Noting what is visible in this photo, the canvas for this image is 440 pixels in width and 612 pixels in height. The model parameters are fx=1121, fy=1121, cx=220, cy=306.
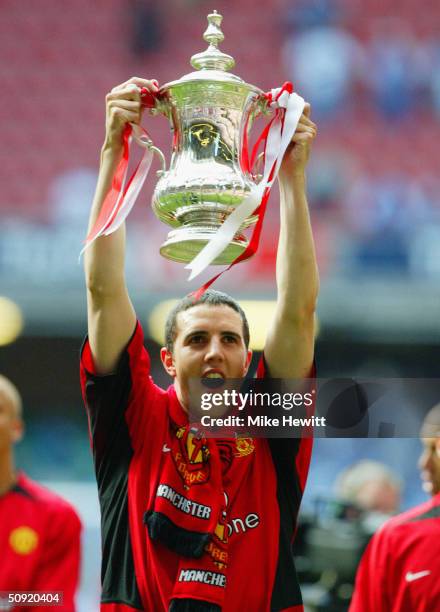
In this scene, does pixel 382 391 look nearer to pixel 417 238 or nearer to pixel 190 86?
pixel 190 86

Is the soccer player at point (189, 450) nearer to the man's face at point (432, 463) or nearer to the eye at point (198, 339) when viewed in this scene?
the eye at point (198, 339)

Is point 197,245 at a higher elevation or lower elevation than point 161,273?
lower

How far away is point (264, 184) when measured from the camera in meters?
2.40

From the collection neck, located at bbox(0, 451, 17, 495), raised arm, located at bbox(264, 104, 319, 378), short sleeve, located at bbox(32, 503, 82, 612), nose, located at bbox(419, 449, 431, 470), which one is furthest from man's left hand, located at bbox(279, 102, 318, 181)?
neck, located at bbox(0, 451, 17, 495)

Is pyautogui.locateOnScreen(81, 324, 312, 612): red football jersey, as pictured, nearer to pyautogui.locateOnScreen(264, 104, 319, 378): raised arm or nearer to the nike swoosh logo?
pyautogui.locateOnScreen(264, 104, 319, 378): raised arm

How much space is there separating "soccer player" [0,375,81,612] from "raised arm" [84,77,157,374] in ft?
3.65

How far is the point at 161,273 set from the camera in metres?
8.92

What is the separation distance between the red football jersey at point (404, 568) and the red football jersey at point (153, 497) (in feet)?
1.48

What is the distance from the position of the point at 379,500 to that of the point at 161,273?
4.94 metres

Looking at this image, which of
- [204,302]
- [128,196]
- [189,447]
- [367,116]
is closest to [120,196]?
[128,196]

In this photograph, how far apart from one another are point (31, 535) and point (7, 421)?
1.27ft

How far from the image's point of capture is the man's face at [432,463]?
2.98m

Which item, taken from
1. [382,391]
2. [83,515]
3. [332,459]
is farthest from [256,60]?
[382,391]

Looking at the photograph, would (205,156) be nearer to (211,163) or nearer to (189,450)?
(211,163)
